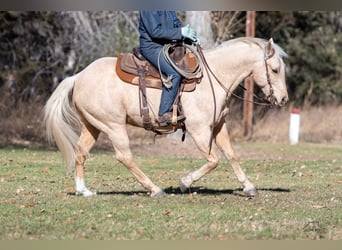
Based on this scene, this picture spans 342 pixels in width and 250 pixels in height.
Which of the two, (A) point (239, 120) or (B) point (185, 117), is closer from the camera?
(B) point (185, 117)

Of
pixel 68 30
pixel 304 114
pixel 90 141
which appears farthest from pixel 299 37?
pixel 90 141

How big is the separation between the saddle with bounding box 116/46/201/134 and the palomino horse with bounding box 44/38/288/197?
0.25 feet

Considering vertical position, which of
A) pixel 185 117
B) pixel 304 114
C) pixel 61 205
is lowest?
pixel 304 114

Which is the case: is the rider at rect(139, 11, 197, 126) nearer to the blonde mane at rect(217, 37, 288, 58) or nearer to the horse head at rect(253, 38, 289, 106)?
the blonde mane at rect(217, 37, 288, 58)

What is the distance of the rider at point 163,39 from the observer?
10.6 metres

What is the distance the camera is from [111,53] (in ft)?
83.1

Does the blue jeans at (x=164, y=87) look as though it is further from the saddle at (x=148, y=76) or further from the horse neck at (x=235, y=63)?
the horse neck at (x=235, y=63)

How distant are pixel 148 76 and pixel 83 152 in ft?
5.06

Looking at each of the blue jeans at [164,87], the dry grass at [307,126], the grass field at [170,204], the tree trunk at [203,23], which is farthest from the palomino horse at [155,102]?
the dry grass at [307,126]

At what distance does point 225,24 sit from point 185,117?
15.8m

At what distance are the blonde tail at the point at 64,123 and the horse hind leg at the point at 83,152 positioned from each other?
0.08 m

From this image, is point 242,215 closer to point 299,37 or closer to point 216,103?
point 216,103

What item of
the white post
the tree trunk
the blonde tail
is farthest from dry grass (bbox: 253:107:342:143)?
the blonde tail

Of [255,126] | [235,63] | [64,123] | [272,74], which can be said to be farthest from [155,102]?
[255,126]
